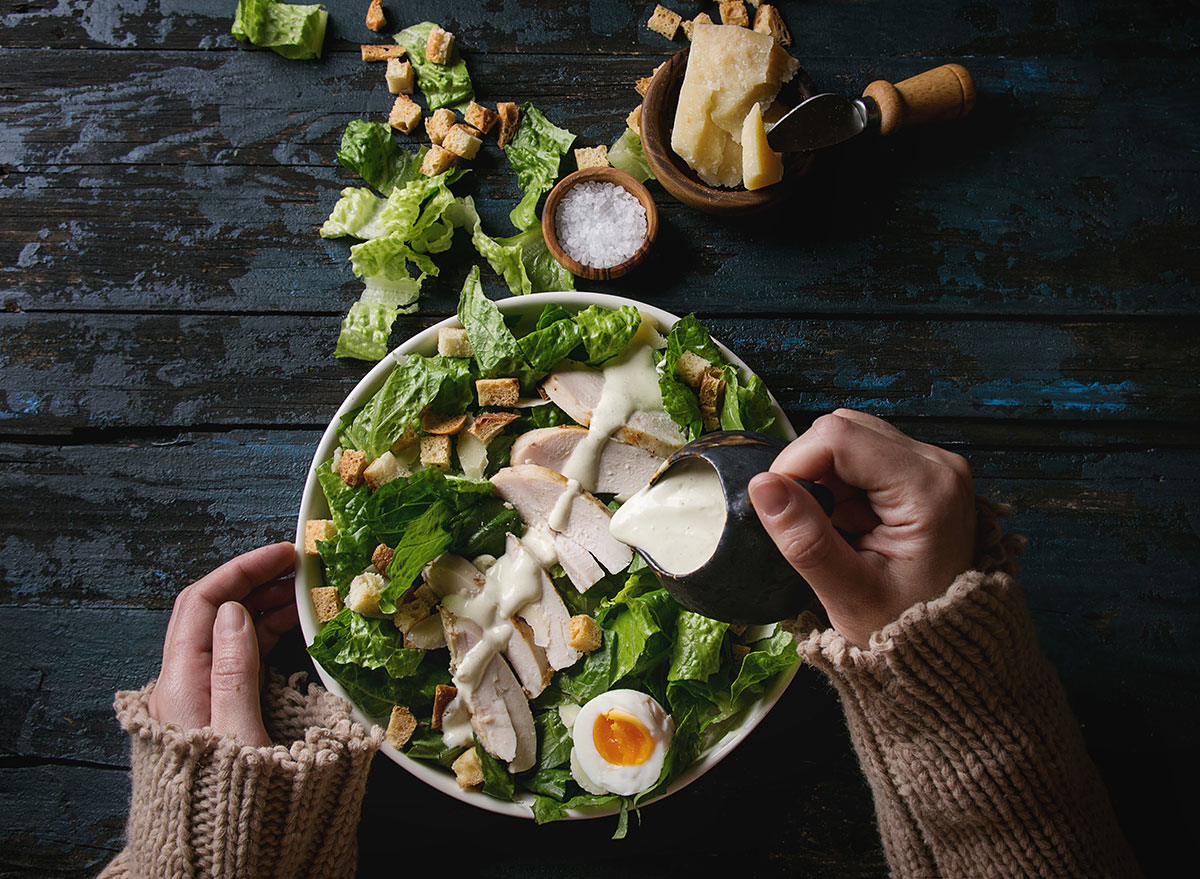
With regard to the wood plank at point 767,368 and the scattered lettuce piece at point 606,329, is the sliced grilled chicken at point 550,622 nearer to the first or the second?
the scattered lettuce piece at point 606,329

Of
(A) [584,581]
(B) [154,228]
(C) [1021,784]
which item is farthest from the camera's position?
(B) [154,228]

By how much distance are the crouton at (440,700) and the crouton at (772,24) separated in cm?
179

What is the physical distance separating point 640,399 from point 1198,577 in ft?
4.89

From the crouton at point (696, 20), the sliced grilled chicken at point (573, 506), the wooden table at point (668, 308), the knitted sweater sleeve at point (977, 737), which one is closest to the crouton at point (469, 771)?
the wooden table at point (668, 308)

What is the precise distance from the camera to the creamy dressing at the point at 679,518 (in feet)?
4.90

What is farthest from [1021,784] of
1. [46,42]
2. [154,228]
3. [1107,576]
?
[46,42]

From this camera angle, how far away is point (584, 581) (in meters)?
1.92

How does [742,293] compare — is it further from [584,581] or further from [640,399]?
[584,581]

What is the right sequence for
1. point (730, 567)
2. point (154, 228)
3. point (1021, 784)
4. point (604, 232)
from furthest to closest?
point (154, 228) < point (604, 232) < point (1021, 784) < point (730, 567)

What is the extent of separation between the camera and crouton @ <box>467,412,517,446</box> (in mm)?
1937

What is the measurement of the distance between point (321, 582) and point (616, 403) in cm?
80

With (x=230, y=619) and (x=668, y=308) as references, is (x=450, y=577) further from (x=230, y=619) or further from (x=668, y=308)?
(x=668, y=308)

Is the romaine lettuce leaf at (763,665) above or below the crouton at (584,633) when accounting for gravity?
above

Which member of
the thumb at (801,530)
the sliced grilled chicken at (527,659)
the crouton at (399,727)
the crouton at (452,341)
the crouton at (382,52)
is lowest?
the crouton at (399,727)
